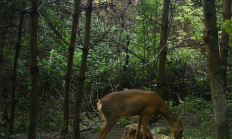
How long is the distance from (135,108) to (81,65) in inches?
86.4

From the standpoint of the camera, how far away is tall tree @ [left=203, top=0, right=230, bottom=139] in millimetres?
3898

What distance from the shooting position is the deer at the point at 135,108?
5.37 metres

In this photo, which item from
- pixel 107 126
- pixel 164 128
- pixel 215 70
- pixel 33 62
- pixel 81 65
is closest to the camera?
pixel 215 70

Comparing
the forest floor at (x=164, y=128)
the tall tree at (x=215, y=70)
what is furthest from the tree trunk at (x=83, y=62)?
the tall tree at (x=215, y=70)

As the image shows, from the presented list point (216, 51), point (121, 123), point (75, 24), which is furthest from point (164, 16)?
point (121, 123)

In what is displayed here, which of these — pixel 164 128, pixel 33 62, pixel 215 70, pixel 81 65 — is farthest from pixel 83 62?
pixel 215 70

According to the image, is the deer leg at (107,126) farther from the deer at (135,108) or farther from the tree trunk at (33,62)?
the tree trunk at (33,62)

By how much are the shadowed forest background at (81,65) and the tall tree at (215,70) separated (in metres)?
1.58

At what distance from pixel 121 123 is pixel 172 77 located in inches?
157

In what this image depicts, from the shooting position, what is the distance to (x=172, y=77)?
1081 cm

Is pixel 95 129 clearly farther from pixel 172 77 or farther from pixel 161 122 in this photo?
pixel 172 77

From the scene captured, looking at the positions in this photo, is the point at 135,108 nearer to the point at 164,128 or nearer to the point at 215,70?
the point at 164,128

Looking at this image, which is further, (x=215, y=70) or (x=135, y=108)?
(x=135, y=108)

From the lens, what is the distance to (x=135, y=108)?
223 inches
